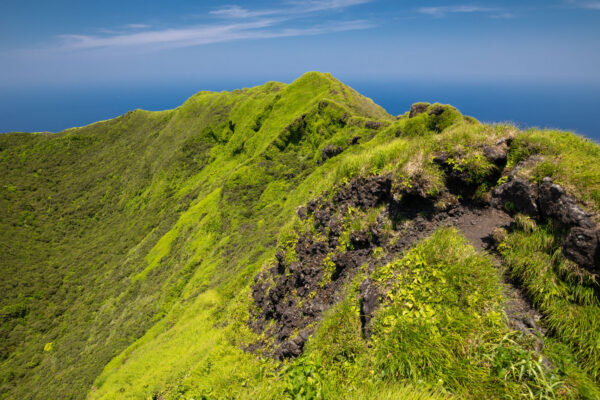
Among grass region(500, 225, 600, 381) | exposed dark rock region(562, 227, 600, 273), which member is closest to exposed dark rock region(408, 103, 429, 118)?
grass region(500, 225, 600, 381)

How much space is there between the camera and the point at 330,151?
132 ft

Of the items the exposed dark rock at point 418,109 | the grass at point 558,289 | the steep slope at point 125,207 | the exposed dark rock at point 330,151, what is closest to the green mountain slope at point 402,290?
the grass at point 558,289

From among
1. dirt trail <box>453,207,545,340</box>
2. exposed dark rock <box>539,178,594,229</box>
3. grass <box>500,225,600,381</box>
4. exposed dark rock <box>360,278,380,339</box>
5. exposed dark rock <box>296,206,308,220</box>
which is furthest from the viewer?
exposed dark rock <box>296,206,308,220</box>

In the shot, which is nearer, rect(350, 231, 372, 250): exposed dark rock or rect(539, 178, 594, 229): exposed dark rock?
rect(539, 178, 594, 229): exposed dark rock

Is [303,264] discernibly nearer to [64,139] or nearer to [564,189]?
[564,189]

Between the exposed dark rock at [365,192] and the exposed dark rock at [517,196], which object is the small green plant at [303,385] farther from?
the exposed dark rock at [365,192]

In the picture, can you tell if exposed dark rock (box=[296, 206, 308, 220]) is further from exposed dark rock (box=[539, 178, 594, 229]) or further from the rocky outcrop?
exposed dark rock (box=[539, 178, 594, 229])

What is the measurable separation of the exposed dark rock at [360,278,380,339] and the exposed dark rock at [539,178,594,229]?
428 centimetres

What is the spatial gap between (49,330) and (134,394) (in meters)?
80.4

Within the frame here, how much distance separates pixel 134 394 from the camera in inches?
734

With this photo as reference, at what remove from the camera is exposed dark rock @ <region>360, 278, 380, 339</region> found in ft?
20.8

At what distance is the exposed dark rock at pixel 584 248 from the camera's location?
478cm

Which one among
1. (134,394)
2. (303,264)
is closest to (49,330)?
(134,394)

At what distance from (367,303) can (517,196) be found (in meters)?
4.80
